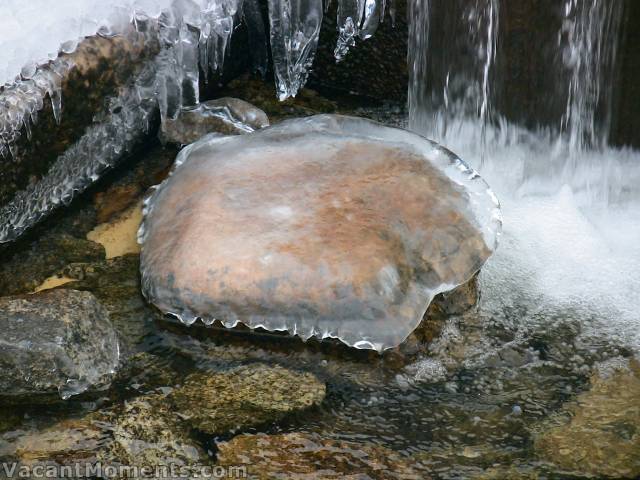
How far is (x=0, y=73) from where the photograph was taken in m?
3.38

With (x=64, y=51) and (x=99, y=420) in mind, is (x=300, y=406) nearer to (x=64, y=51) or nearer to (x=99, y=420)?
(x=99, y=420)

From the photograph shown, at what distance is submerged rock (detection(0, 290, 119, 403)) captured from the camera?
285 centimetres

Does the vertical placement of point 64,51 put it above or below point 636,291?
above

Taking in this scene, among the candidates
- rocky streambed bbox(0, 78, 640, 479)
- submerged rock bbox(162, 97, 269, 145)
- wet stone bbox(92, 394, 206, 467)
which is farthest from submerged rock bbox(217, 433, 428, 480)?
submerged rock bbox(162, 97, 269, 145)

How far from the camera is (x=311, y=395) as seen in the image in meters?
2.95

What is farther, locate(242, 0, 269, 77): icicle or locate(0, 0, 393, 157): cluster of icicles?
locate(242, 0, 269, 77): icicle

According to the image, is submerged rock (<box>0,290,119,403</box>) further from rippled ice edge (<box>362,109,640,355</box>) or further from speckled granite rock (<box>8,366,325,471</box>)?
rippled ice edge (<box>362,109,640,355</box>)

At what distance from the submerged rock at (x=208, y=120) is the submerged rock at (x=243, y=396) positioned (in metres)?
1.52

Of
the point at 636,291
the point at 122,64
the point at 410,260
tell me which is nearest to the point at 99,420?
the point at 410,260

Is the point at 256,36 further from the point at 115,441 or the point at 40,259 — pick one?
the point at 115,441

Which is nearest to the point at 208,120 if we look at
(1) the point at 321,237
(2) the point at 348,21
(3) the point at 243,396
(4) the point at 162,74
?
(4) the point at 162,74

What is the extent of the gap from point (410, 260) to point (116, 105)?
1587 millimetres

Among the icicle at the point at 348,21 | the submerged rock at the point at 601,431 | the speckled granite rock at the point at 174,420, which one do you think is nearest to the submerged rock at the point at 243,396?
the speckled granite rock at the point at 174,420

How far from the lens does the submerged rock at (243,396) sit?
9.31ft
